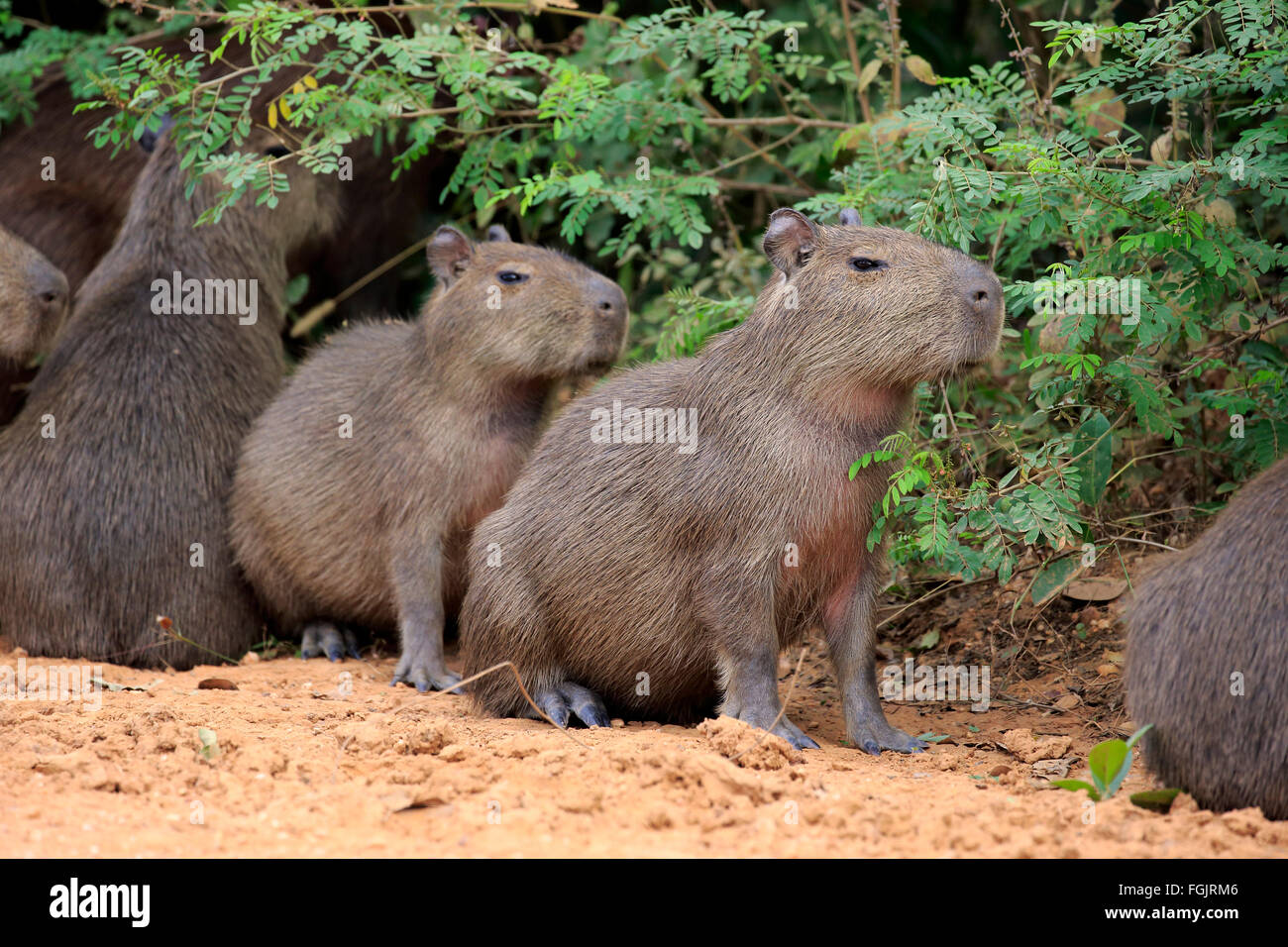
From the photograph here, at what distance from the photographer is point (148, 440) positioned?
5711mm

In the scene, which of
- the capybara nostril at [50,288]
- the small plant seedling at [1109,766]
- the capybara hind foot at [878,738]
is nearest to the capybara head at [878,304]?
the capybara hind foot at [878,738]

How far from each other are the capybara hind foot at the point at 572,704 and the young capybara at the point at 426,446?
2.48 feet

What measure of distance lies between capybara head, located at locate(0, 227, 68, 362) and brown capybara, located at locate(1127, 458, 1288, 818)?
4537mm

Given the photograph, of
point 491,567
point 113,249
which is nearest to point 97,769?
point 491,567

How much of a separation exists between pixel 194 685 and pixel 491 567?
139cm

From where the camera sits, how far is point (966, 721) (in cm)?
464

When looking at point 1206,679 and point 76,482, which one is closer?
point 1206,679

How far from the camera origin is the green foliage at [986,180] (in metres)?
4.26

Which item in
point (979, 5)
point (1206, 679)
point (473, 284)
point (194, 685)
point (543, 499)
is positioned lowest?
point (194, 685)

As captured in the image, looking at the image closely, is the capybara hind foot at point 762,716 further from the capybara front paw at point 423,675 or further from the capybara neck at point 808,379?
the capybara front paw at point 423,675

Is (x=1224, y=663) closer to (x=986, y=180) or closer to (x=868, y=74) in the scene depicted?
(x=986, y=180)

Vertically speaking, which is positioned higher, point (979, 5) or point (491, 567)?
point (979, 5)

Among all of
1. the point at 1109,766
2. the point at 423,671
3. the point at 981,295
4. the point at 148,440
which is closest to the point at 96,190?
the point at 148,440
